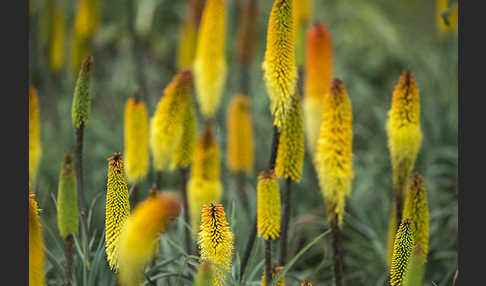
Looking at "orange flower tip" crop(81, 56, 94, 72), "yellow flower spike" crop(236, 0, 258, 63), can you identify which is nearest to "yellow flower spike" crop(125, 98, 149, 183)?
"orange flower tip" crop(81, 56, 94, 72)

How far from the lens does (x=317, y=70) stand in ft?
7.94

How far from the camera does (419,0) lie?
511 centimetres

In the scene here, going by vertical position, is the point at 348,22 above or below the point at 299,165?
above

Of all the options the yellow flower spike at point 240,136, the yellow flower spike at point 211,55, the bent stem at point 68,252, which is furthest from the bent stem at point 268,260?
the yellow flower spike at point 240,136

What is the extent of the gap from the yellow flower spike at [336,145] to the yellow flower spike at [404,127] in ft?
0.52

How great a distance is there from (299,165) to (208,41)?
0.83 m

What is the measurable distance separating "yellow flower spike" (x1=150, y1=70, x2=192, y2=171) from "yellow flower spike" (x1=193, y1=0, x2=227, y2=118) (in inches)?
17.0

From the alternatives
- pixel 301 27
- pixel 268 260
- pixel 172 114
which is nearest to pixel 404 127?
pixel 268 260

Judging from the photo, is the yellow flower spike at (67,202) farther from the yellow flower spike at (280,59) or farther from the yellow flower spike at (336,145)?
the yellow flower spike at (336,145)

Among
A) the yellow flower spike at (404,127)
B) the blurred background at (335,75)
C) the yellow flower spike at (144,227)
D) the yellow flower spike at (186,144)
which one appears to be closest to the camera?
the yellow flower spike at (144,227)

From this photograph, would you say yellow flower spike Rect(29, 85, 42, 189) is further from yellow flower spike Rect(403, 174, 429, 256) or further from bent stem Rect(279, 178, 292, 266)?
yellow flower spike Rect(403, 174, 429, 256)

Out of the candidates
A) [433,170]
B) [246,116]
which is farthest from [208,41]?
[433,170]

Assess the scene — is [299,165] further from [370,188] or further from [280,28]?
[370,188]

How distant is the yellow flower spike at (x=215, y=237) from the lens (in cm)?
137
